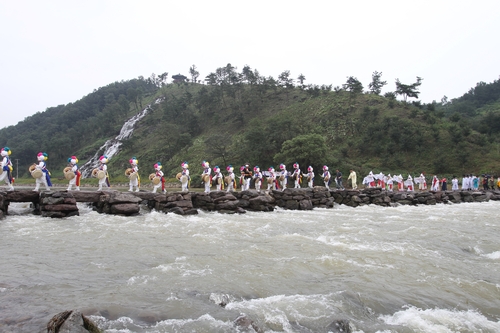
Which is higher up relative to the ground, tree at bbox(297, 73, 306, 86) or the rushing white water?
tree at bbox(297, 73, 306, 86)

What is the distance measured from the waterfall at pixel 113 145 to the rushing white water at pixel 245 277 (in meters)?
56.7

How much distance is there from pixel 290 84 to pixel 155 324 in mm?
72097

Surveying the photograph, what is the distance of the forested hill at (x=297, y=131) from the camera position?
42.6 m

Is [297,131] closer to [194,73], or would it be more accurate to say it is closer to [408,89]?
[408,89]

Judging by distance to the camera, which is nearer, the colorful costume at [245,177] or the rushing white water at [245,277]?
the rushing white water at [245,277]

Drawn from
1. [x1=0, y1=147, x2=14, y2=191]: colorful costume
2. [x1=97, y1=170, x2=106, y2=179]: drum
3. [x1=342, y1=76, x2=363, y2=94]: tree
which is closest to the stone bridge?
[x1=0, y1=147, x2=14, y2=191]: colorful costume

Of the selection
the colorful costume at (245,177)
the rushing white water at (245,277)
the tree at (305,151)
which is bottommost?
the rushing white water at (245,277)

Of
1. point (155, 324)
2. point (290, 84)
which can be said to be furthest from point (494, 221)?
point (290, 84)

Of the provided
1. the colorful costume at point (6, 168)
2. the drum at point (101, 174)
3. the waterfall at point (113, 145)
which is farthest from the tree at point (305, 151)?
the waterfall at point (113, 145)

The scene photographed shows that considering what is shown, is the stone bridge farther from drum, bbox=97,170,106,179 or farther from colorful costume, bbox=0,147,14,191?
drum, bbox=97,170,106,179

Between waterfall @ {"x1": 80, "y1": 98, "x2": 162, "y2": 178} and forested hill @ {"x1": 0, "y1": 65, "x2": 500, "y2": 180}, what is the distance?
8.95ft

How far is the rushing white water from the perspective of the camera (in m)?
5.04

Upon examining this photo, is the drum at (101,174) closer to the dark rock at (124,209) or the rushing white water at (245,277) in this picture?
the dark rock at (124,209)

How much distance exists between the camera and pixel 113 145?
77.3 meters
